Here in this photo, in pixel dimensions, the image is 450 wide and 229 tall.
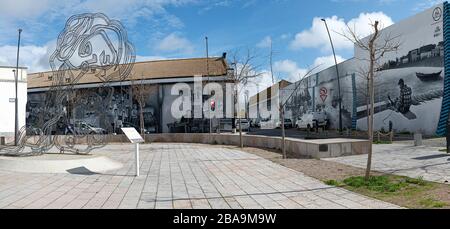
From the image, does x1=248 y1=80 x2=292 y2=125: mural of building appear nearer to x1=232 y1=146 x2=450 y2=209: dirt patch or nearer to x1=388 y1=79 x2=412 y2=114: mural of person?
x1=388 y1=79 x2=412 y2=114: mural of person

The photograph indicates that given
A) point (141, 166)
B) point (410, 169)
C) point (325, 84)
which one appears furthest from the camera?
point (325, 84)

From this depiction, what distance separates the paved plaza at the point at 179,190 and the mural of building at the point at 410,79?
18.6 metres

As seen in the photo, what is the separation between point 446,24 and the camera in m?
26.2

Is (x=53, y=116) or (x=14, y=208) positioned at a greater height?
(x=53, y=116)

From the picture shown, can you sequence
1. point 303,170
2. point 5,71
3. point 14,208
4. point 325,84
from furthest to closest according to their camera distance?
point 325,84 < point 5,71 < point 303,170 < point 14,208

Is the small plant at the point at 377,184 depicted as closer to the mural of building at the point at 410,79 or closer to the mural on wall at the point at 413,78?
the mural of building at the point at 410,79

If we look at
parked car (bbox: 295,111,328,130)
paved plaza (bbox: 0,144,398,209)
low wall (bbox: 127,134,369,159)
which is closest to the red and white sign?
parked car (bbox: 295,111,328,130)

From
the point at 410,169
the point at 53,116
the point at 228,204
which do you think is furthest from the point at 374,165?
the point at 53,116

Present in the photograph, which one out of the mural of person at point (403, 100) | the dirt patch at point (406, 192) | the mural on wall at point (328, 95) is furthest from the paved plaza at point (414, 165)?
the mural on wall at point (328, 95)

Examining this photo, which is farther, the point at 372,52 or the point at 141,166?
the point at 141,166

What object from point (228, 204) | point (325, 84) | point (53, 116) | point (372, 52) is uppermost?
point (325, 84)

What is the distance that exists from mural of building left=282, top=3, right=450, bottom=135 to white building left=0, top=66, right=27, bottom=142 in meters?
32.7
